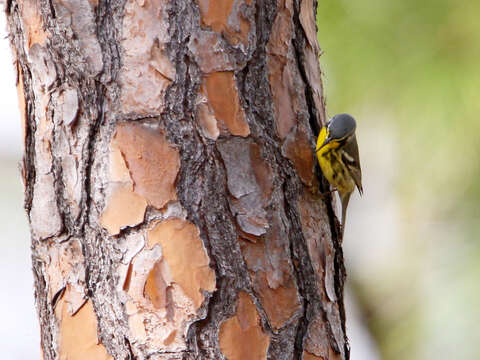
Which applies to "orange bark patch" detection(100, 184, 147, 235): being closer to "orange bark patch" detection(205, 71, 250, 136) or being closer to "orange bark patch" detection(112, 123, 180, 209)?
"orange bark patch" detection(112, 123, 180, 209)

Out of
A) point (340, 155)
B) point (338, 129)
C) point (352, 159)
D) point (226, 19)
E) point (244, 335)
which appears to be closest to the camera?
point (244, 335)

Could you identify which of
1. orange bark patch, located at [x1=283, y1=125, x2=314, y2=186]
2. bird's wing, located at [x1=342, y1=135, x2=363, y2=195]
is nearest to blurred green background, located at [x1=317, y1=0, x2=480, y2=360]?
bird's wing, located at [x1=342, y1=135, x2=363, y2=195]

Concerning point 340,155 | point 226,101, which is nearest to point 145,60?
point 226,101

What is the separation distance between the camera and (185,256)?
1.56 m

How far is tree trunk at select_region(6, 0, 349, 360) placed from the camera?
5.12 ft

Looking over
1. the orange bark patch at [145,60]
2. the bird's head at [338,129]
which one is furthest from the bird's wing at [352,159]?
the orange bark patch at [145,60]

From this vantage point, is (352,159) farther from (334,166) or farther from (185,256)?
(185,256)

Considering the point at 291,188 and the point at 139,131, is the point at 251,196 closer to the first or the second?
the point at 291,188

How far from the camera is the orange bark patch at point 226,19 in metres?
1.66

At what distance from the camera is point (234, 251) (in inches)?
62.5

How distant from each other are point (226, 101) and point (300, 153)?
0.80ft

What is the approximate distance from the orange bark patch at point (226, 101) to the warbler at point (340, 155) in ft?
0.94

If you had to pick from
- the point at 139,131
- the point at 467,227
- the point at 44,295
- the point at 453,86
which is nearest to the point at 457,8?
the point at 453,86

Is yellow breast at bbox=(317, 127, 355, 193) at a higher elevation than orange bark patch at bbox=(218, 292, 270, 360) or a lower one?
higher
